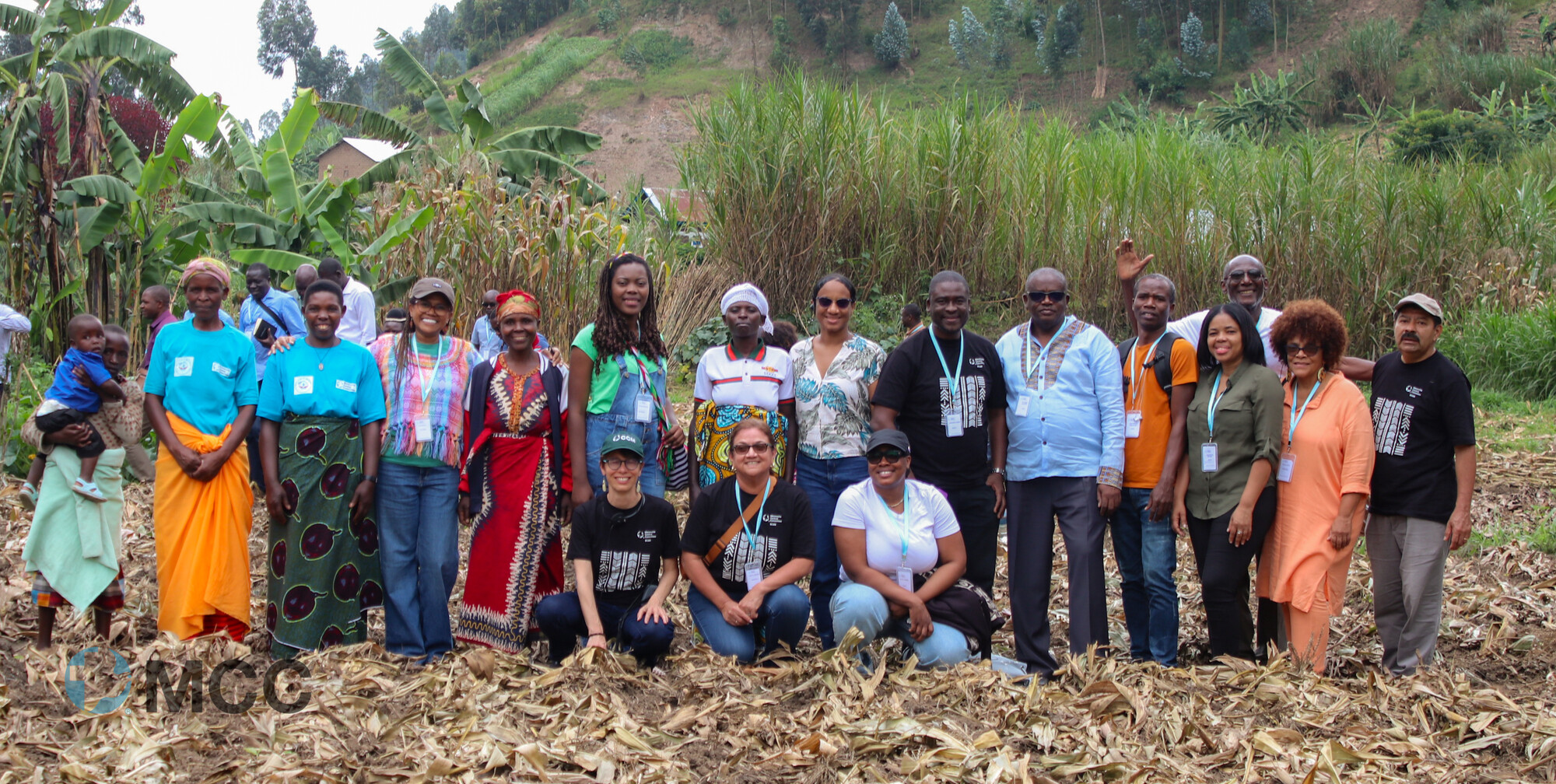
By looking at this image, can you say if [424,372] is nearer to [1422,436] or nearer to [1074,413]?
[1074,413]

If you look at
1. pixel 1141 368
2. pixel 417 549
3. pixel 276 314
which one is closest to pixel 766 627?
pixel 417 549

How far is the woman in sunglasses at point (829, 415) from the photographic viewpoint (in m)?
4.66

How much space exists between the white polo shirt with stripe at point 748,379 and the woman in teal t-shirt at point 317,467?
1389 mm

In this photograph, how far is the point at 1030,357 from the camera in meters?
4.57

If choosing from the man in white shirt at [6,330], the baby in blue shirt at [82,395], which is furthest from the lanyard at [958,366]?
the man in white shirt at [6,330]

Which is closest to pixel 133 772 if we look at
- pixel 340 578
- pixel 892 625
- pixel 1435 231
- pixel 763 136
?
pixel 340 578

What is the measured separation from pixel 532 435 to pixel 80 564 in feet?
6.56

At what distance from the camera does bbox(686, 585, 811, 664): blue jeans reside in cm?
432

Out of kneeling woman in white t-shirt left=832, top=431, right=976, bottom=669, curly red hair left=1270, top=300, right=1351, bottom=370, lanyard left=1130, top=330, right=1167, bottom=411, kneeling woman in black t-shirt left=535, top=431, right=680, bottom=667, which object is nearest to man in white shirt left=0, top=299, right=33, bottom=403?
kneeling woman in black t-shirt left=535, top=431, right=680, bottom=667

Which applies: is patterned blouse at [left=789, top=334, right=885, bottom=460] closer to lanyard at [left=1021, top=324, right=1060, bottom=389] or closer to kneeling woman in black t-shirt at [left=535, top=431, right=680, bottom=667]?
lanyard at [left=1021, top=324, right=1060, bottom=389]

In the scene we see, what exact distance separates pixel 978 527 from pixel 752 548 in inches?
39.6

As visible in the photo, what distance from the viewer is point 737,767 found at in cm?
337

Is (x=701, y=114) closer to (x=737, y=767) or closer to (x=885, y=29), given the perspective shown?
(x=737, y=767)

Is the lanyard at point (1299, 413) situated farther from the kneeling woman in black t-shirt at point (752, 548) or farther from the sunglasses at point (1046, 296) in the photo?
the kneeling woman in black t-shirt at point (752, 548)
